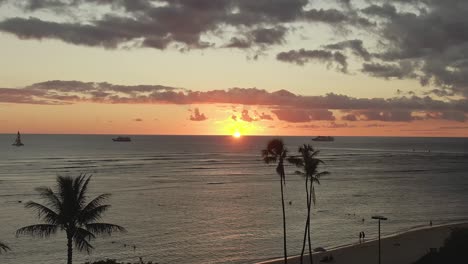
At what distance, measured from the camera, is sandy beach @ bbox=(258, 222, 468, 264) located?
62.5 meters

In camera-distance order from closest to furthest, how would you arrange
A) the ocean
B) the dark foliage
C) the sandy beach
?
the dark foliage, the sandy beach, the ocean

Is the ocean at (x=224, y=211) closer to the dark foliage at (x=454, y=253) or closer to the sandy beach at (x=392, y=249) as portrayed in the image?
the sandy beach at (x=392, y=249)

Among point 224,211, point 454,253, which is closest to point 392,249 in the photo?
point 454,253

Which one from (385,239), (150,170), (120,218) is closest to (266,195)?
(120,218)

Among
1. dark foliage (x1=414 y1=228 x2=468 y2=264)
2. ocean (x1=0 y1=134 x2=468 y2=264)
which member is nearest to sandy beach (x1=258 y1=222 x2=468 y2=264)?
ocean (x1=0 y1=134 x2=468 y2=264)

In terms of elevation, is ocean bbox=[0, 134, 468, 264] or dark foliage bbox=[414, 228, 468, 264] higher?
dark foliage bbox=[414, 228, 468, 264]

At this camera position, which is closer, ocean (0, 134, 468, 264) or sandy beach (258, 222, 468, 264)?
sandy beach (258, 222, 468, 264)

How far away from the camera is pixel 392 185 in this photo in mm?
146125

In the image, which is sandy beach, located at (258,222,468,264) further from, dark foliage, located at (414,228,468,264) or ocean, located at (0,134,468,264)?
dark foliage, located at (414,228,468,264)

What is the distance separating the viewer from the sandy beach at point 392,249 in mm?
62469

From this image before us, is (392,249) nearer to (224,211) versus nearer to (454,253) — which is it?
(454,253)

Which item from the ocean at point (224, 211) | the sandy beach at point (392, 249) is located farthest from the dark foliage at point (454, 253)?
the ocean at point (224, 211)

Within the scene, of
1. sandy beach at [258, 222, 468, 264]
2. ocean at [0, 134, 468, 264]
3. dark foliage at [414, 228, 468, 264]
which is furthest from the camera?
ocean at [0, 134, 468, 264]

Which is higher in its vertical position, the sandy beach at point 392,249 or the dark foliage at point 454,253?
the dark foliage at point 454,253
